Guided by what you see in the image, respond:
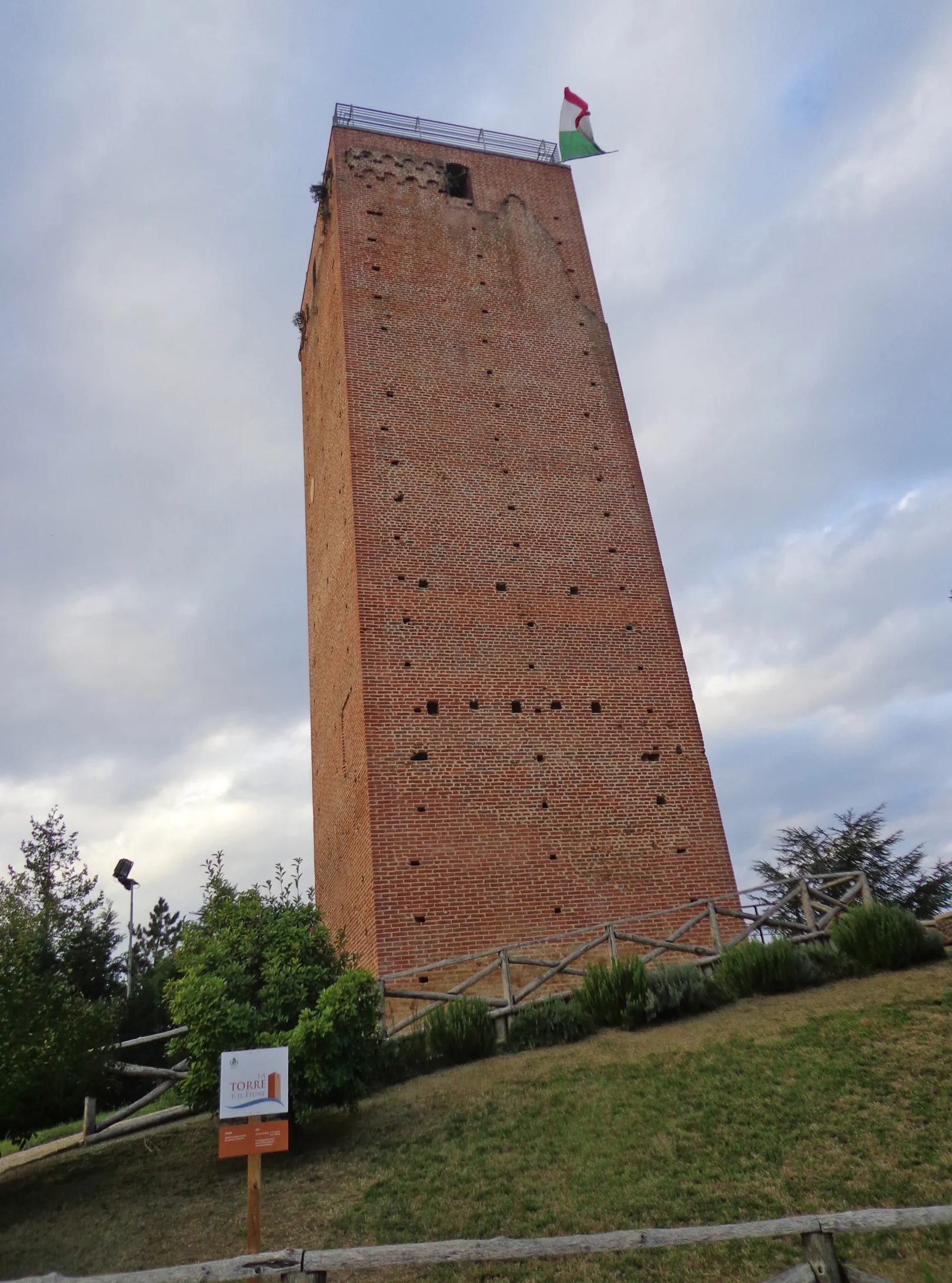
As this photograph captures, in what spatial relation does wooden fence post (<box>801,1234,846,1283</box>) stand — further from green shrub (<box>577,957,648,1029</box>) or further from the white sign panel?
green shrub (<box>577,957,648,1029</box>)

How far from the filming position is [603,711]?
46.0ft

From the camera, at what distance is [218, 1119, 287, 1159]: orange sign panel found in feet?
18.4

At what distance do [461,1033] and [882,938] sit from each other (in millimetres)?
4712

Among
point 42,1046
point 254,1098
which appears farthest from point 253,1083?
point 42,1046

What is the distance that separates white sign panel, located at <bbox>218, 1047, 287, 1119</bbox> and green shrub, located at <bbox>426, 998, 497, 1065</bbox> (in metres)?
4.02

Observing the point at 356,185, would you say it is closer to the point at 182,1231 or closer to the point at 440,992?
the point at 440,992

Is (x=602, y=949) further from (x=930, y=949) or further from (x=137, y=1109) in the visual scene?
(x=137, y=1109)

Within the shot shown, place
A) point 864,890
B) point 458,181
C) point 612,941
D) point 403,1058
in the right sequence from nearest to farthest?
point 403,1058 < point 612,941 < point 864,890 < point 458,181

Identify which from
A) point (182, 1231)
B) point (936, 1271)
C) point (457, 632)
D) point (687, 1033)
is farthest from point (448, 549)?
point (936, 1271)

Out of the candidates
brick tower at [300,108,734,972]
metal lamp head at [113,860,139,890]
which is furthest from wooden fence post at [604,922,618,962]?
metal lamp head at [113,860,139,890]

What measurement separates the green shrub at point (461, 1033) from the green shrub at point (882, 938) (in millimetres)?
4144

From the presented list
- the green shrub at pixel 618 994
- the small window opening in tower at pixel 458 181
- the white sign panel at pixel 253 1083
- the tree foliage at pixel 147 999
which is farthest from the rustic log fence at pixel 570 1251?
the small window opening in tower at pixel 458 181

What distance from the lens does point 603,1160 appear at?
670 cm

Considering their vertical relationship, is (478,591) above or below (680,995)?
above
